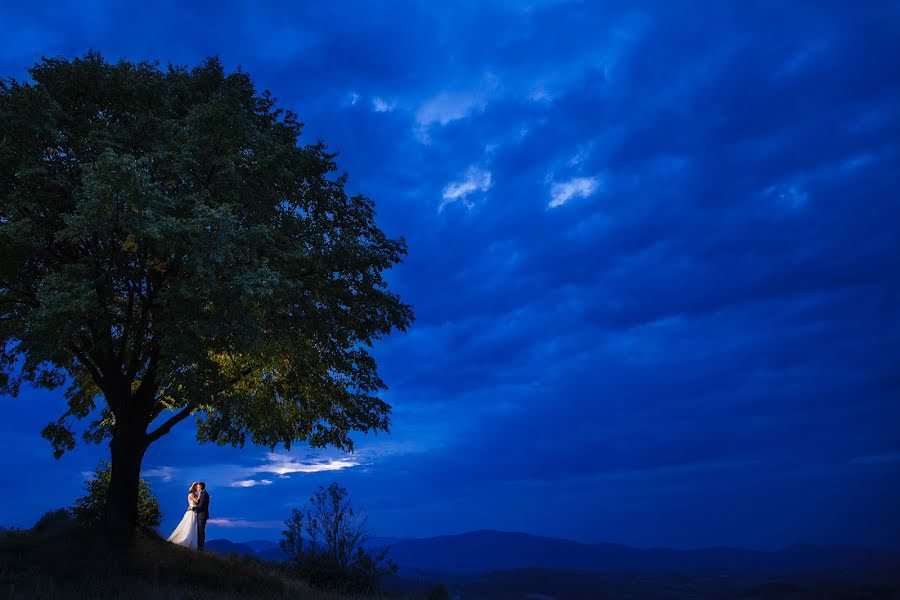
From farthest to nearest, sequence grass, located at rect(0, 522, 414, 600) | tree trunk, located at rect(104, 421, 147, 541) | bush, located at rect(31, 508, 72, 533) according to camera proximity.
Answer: bush, located at rect(31, 508, 72, 533) → tree trunk, located at rect(104, 421, 147, 541) → grass, located at rect(0, 522, 414, 600)

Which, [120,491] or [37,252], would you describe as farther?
[120,491]

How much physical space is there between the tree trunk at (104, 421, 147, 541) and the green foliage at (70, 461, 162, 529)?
844 millimetres

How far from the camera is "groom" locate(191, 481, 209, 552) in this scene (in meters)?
23.1

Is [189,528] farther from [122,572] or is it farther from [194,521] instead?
[122,572]

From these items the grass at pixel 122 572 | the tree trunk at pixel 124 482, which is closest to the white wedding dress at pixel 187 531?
the grass at pixel 122 572

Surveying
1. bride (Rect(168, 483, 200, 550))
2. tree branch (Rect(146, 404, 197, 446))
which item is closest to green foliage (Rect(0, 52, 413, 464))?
tree branch (Rect(146, 404, 197, 446))

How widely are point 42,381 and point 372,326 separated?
13.4m

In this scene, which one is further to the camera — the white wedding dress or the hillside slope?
the white wedding dress

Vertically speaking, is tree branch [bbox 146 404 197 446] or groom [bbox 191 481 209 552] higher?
tree branch [bbox 146 404 197 446]

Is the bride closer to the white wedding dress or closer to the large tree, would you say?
the white wedding dress

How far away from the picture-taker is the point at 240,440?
21.6 m

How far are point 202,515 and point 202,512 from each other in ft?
0.45

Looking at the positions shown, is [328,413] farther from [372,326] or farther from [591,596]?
[591,596]

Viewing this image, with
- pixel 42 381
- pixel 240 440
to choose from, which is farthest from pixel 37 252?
pixel 240 440
